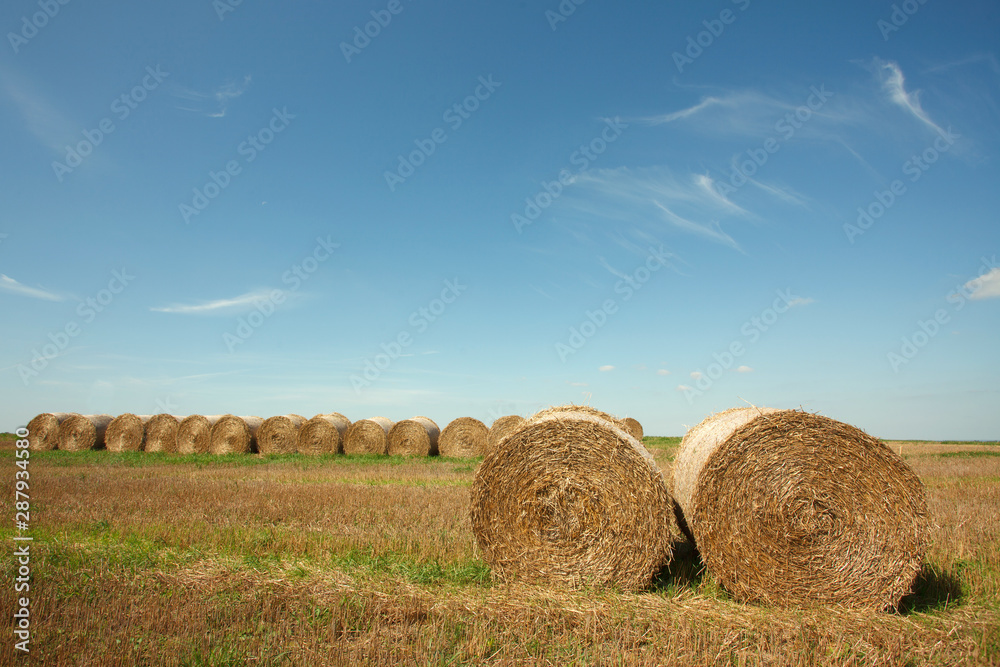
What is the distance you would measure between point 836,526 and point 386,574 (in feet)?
13.7

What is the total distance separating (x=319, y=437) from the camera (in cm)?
2139

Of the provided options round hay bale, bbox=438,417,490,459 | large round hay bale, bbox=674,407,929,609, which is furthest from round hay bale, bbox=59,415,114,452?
large round hay bale, bbox=674,407,929,609

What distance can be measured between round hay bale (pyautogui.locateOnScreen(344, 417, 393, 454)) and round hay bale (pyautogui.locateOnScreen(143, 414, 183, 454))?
7789 millimetres

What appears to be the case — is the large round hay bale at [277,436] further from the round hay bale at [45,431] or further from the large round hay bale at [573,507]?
the large round hay bale at [573,507]

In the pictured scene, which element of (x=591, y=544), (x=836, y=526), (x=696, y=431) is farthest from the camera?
(x=696, y=431)

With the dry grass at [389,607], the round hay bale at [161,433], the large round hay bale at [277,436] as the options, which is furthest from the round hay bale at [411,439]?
the dry grass at [389,607]

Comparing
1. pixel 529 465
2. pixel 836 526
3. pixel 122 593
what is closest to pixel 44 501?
pixel 122 593

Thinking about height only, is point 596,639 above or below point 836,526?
below

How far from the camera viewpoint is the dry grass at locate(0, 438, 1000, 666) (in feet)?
13.3

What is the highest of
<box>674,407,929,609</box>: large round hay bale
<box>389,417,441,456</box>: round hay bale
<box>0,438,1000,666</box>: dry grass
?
<box>389,417,441,456</box>: round hay bale

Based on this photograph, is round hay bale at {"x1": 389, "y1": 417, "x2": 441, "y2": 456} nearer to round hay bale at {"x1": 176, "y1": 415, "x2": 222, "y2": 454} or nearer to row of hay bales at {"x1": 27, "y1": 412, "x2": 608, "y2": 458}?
row of hay bales at {"x1": 27, "y1": 412, "x2": 608, "y2": 458}

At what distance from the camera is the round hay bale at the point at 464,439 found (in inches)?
853

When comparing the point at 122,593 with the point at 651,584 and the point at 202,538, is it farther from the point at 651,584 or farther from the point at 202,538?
the point at 651,584

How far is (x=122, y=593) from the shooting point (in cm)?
496
